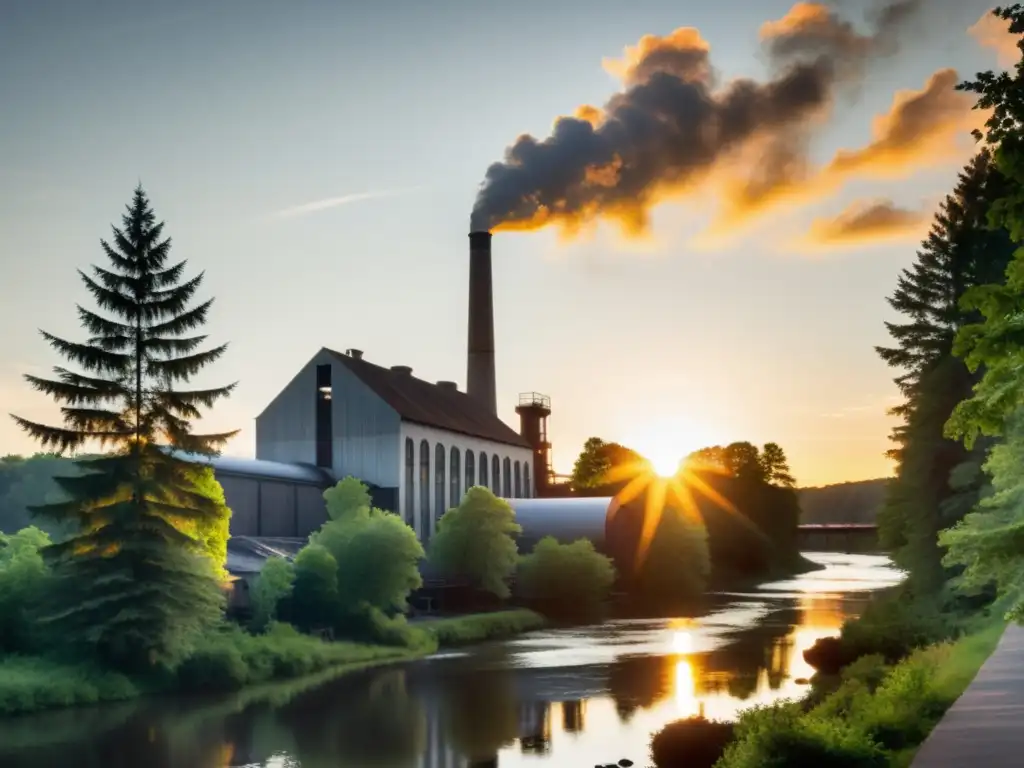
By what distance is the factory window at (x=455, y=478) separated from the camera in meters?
72.9

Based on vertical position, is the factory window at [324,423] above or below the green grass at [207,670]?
above

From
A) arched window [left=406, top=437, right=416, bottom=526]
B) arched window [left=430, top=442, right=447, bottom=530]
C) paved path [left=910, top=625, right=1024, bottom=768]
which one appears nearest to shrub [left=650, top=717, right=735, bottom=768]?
paved path [left=910, top=625, right=1024, bottom=768]

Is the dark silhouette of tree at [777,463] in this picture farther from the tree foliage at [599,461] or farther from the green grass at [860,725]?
the green grass at [860,725]

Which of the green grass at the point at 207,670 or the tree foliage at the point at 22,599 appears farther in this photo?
the tree foliage at the point at 22,599

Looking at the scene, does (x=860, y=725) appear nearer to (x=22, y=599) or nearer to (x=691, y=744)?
(x=691, y=744)

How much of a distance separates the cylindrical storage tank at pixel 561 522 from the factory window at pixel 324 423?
1305cm

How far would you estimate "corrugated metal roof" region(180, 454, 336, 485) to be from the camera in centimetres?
5434

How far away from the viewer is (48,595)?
110ft

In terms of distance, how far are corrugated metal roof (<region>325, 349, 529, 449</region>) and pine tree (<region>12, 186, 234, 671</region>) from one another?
28.1 metres

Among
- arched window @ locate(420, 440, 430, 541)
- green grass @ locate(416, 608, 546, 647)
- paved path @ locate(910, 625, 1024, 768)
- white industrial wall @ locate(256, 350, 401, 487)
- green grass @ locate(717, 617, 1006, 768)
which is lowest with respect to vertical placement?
green grass @ locate(416, 608, 546, 647)

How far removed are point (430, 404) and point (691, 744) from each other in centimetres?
5451

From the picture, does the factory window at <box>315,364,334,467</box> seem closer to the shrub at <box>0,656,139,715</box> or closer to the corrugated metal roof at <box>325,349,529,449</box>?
the corrugated metal roof at <box>325,349,529,449</box>

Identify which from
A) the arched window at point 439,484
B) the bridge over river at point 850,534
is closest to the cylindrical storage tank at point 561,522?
the arched window at point 439,484

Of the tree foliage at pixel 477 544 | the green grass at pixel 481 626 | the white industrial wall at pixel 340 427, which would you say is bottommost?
the green grass at pixel 481 626
